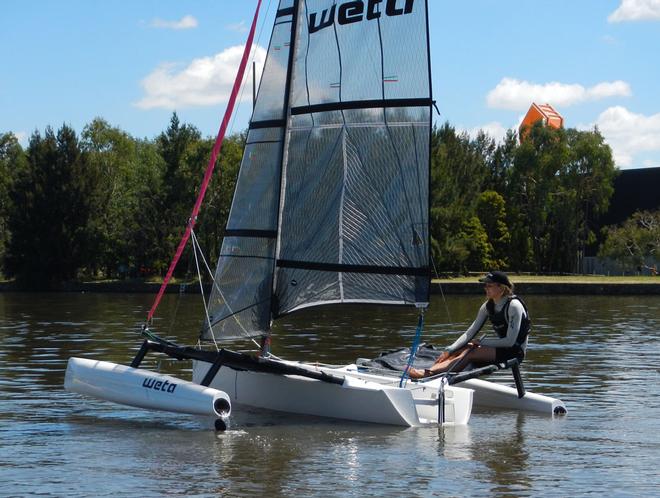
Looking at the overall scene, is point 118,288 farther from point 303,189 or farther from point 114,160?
point 303,189

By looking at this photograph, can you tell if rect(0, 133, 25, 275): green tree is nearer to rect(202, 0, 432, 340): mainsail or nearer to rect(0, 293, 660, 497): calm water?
rect(0, 293, 660, 497): calm water

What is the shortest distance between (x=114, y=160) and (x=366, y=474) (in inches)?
4145

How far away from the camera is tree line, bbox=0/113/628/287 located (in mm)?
82000

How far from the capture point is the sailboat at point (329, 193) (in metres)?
15.9

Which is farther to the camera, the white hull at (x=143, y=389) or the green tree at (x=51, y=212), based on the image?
the green tree at (x=51, y=212)

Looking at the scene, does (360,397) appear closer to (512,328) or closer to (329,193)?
(512,328)

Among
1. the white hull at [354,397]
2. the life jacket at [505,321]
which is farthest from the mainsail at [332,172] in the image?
the life jacket at [505,321]

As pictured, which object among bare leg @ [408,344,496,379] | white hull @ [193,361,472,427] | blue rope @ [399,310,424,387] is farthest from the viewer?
bare leg @ [408,344,496,379]

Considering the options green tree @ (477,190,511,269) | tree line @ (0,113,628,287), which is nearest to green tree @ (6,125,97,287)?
tree line @ (0,113,628,287)

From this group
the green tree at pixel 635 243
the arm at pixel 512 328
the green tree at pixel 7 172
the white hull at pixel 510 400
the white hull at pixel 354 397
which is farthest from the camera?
the green tree at pixel 7 172

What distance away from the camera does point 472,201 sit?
281 feet

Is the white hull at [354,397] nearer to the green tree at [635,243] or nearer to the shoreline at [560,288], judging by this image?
the shoreline at [560,288]

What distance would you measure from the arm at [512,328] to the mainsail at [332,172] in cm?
124

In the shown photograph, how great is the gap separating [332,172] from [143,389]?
13.0 ft
